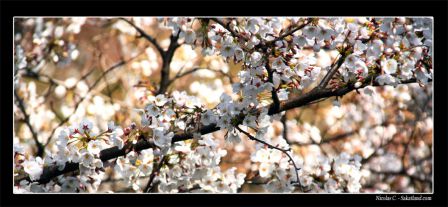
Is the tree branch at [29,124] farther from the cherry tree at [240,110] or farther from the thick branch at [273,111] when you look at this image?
the thick branch at [273,111]

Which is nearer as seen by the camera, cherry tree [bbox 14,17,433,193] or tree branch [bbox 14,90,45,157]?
cherry tree [bbox 14,17,433,193]

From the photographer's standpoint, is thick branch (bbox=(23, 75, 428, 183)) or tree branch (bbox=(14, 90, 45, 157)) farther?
tree branch (bbox=(14, 90, 45, 157))

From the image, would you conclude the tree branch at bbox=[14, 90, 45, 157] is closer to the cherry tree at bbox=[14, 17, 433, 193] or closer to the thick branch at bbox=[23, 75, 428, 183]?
the cherry tree at bbox=[14, 17, 433, 193]

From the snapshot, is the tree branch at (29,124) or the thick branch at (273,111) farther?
the tree branch at (29,124)

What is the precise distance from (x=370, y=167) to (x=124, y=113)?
2.67 metres

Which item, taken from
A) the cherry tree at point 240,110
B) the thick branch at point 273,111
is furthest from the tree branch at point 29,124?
the thick branch at point 273,111

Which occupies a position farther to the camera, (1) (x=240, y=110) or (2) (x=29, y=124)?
(2) (x=29, y=124)

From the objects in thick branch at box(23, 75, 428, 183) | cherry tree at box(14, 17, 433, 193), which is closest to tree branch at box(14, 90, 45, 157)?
cherry tree at box(14, 17, 433, 193)

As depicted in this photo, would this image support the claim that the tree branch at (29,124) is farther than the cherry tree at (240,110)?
Yes

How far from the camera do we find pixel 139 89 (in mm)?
5391

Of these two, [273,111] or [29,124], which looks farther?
[29,124]

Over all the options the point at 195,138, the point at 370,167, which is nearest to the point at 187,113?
the point at 195,138

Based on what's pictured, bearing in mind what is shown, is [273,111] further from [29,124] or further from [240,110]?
[29,124]

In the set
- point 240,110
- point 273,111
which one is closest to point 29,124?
point 240,110
